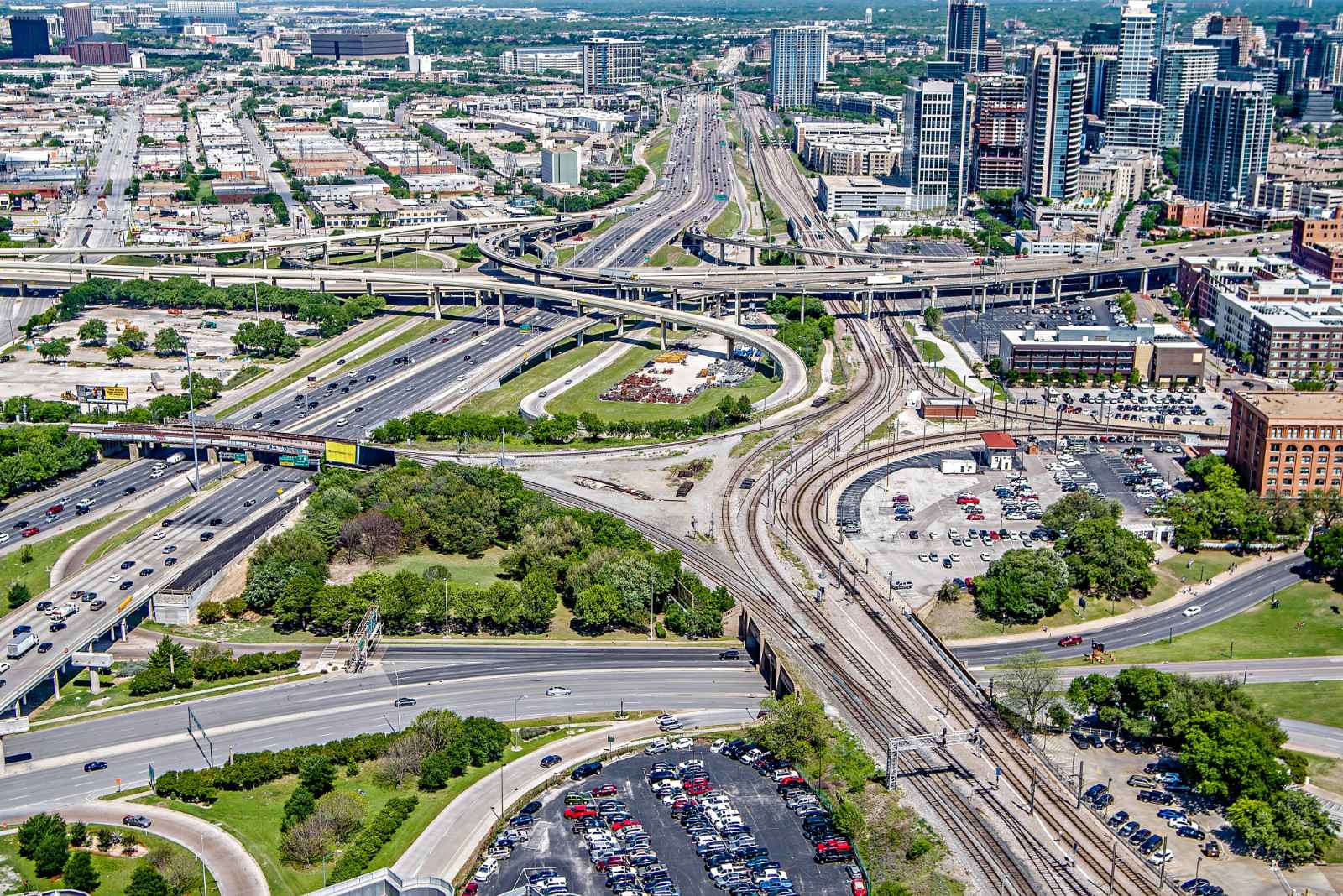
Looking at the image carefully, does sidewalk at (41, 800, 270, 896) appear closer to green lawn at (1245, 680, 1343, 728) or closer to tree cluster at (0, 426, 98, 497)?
tree cluster at (0, 426, 98, 497)

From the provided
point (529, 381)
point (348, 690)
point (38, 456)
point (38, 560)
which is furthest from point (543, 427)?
point (348, 690)

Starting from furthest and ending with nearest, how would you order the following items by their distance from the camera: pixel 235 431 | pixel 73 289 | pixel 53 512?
pixel 73 289 < pixel 235 431 < pixel 53 512

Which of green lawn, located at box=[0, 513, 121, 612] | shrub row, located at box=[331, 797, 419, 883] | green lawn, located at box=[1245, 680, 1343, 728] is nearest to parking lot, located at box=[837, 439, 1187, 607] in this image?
green lawn, located at box=[1245, 680, 1343, 728]

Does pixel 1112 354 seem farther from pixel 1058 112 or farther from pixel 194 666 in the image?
pixel 1058 112

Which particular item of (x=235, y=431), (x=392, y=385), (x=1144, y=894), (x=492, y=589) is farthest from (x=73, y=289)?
(x=1144, y=894)

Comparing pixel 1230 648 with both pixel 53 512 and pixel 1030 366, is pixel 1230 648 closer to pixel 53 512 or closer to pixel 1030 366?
pixel 1030 366

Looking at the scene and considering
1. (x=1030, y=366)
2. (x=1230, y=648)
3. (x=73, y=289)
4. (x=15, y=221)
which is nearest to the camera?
(x=1230, y=648)
